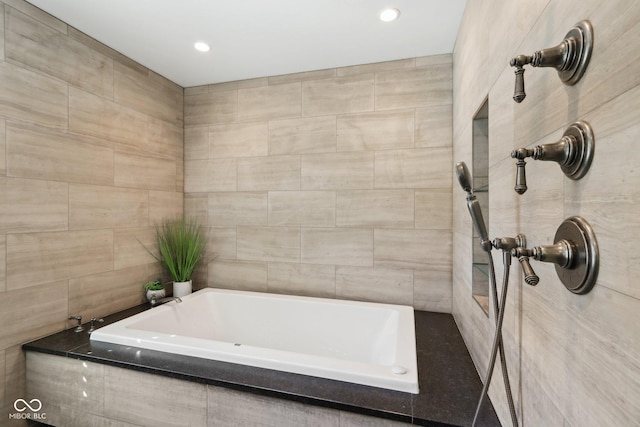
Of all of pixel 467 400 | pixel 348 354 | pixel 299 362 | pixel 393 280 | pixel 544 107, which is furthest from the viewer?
pixel 393 280

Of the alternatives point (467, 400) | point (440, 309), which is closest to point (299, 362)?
point (467, 400)

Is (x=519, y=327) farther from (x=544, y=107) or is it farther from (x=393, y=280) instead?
(x=393, y=280)

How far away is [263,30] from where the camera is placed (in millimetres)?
2010

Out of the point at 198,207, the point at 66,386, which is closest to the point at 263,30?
the point at 198,207

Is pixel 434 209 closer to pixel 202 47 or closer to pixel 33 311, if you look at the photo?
pixel 202 47

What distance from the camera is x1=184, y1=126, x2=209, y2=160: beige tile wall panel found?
2840 millimetres

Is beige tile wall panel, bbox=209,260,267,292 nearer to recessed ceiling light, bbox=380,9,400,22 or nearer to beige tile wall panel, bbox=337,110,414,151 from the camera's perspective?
beige tile wall panel, bbox=337,110,414,151

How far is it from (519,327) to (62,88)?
271 centimetres

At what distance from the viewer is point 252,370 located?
56.5 inches

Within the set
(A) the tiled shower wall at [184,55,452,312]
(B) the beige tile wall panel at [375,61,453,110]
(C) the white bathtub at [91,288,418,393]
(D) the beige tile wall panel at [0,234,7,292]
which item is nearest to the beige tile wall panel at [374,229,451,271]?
(A) the tiled shower wall at [184,55,452,312]

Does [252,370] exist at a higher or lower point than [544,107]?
lower

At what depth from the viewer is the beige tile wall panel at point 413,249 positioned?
2273 millimetres

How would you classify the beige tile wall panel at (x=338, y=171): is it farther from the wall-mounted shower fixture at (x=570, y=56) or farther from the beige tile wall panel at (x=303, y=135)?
the wall-mounted shower fixture at (x=570, y=56)

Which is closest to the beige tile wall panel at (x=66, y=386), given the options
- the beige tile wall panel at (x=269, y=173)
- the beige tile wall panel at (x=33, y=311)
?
the beige tile wall panel at (x=33, y=311)
